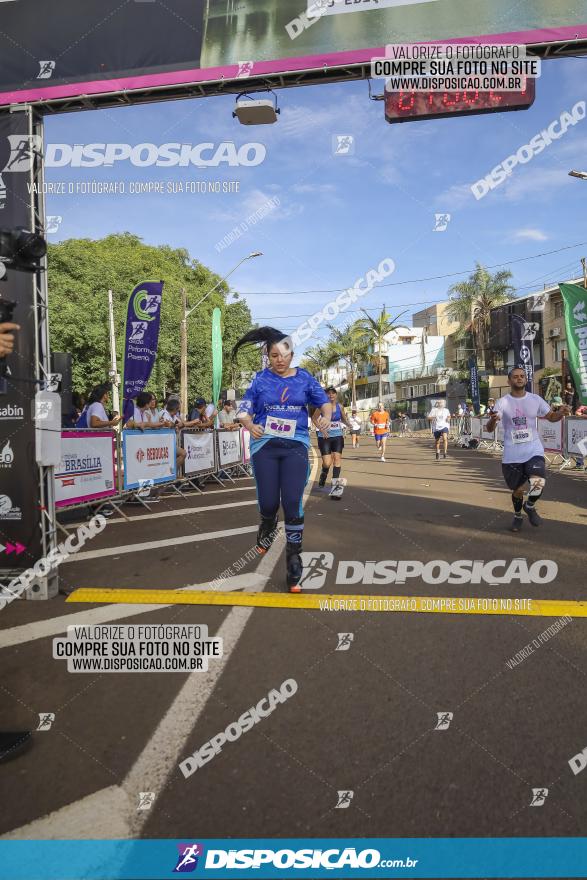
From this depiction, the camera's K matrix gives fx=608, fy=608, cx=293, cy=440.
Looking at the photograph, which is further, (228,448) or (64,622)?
(228,448)

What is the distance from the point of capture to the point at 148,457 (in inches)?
405

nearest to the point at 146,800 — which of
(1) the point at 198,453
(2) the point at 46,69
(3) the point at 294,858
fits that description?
(3) the point at 294,858

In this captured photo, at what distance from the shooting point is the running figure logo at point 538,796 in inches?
85.4

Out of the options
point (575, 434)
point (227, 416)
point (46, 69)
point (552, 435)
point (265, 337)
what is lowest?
point (552, 435)

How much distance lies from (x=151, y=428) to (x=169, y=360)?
26290 mm

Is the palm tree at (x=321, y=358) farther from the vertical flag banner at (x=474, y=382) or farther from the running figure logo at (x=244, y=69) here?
the running figure logo at (x=244, y=69)

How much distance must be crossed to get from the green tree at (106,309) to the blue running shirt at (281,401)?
1131 inches

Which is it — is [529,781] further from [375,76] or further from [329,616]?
[375,76]

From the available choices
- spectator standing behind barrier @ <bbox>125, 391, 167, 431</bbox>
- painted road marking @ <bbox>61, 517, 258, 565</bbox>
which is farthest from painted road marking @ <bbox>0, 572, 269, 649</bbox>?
spectator standing behind barrier @ <bbox>125, 391, 167, 431</bbox>

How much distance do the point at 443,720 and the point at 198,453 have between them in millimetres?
10459

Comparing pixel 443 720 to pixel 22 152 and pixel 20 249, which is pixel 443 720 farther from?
pixel 22 152

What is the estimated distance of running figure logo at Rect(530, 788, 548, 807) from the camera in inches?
85.4

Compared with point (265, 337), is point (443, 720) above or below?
below

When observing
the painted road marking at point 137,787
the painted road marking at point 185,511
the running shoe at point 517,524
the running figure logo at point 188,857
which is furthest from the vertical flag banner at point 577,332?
the running figure logo at point 188,857
